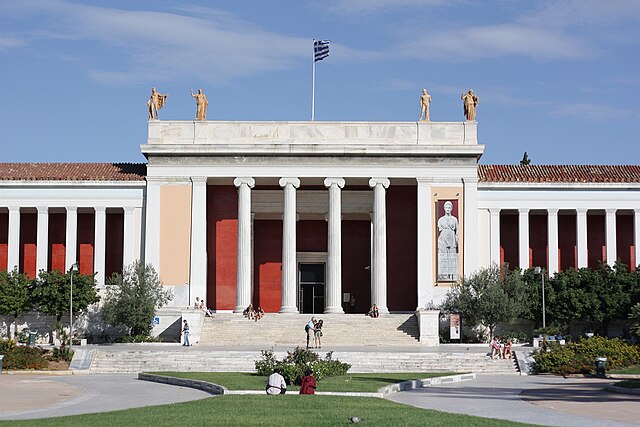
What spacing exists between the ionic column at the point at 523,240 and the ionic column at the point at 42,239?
87.1 ft

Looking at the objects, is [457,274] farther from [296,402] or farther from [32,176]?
[296,402]

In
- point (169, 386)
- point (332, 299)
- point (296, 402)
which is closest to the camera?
point (296, 402)

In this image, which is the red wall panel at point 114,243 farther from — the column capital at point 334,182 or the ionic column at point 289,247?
the column capital at point 334,182

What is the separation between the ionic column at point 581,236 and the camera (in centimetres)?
6034

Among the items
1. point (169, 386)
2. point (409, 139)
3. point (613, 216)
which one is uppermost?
point (409, 139)

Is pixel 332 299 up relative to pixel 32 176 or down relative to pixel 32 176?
down

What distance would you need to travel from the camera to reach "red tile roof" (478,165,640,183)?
61.4 m

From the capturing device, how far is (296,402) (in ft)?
87.7

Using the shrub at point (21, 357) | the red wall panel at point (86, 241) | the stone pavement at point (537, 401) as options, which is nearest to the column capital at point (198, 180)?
the red wall panel at point (86, 241)

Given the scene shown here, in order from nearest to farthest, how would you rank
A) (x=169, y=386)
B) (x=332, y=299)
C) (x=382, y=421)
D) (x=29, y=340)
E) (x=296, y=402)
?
(x=382, y=421), (x=296, y=402), (x=169, y=386), (x=29, y=340), (x=332, y=299)

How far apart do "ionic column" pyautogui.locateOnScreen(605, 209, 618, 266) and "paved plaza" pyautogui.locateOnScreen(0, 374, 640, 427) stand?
21.4m

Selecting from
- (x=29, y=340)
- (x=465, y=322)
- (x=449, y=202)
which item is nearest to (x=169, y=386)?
(x=29, y=340)

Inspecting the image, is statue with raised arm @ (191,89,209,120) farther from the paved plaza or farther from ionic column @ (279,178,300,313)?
the paved plaza

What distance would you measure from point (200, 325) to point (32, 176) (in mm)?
14225
